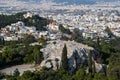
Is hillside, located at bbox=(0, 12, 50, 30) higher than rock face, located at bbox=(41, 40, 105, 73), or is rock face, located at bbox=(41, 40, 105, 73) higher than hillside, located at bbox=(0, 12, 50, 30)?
rock face, located at bbox=(41, 40, 105, 73)

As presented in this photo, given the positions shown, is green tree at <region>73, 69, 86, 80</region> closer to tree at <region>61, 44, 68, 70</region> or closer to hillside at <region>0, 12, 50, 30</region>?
tree at <region>61, 44, 68, 70</region>

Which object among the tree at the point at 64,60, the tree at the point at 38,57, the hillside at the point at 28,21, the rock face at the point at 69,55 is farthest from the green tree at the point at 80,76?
the hillside at the point at 28,21

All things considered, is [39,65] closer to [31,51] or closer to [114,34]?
[31,51]

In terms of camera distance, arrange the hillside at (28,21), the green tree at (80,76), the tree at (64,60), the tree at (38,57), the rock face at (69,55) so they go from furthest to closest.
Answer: the hillside at (28,21)
the tree at (38,57)
the rock face at (69,55)
the tree at (64,60)
the green tree at (80,76)

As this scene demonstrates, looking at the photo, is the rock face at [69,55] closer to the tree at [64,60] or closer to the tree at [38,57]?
the tree at [38,57]

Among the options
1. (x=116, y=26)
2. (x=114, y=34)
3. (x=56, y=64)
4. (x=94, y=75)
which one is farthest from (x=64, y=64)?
(x=116, y=26)

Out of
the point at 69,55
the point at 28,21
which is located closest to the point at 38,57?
the point at 69,55

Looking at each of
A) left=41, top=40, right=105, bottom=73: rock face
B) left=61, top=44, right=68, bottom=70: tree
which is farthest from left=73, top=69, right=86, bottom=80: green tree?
left=41, top=40, right=105, bottom=73: rock face

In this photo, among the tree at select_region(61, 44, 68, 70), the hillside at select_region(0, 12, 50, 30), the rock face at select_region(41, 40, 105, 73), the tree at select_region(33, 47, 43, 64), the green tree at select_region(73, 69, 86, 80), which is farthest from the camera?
the hillside at select_region(0, 12, 50, 30)

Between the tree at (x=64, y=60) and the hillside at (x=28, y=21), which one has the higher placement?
the tree at (x=64, y=60)
